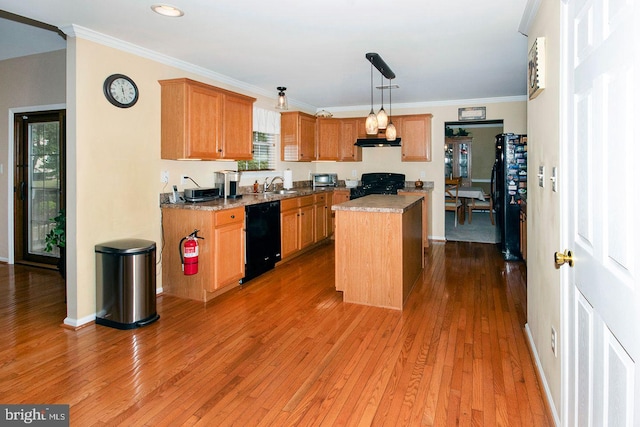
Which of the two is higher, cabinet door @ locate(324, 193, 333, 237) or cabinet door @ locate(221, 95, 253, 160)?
cabinet door @ locate(221, 95, 253, 160)

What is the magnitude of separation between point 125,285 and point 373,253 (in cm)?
206

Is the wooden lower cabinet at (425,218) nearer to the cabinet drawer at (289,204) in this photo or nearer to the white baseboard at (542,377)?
the cabinet drawer at (289,204)

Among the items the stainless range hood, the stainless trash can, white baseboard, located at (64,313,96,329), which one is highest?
the stainless range hood

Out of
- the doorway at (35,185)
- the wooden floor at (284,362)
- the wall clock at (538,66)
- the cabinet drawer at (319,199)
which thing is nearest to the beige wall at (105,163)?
the wooden floor at (284,362)

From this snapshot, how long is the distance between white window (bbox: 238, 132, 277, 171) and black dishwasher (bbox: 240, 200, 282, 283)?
971 mm

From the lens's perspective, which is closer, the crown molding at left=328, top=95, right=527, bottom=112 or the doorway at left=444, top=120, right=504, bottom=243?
the crown molding at left=328, top=95, right=527, bottom=112

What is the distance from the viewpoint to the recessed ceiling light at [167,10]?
108 inches

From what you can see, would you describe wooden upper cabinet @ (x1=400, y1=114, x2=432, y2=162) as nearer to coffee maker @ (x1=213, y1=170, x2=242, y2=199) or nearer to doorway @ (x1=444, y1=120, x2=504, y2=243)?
coffee maker @ (x1=213, y1=170, x2=242, y2=199)

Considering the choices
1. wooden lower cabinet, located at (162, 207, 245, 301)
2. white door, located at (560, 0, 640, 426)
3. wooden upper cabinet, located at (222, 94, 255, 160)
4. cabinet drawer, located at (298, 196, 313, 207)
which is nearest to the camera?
white door, located at (560, 0, 640, 426)

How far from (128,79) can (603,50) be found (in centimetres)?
350

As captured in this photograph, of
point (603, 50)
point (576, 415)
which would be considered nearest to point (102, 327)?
point (576, 415)

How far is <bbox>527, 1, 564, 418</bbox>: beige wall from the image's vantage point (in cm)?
194

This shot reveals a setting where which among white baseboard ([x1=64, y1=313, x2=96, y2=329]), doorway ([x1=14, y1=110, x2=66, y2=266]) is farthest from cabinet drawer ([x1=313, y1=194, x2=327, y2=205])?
white baseboard ([x1=64, y1=313, x2=96, y2=329])

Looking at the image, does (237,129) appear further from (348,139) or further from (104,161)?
(348,139)
